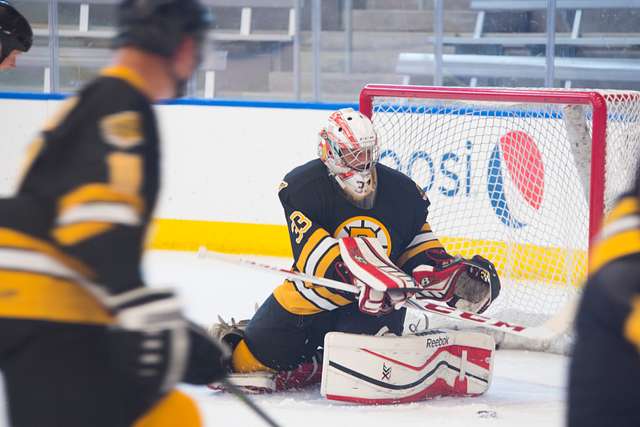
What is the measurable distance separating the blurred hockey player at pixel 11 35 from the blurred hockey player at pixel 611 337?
259cm

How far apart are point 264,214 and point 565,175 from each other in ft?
7.75

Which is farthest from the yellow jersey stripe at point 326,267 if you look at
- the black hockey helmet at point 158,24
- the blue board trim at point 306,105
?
the black hockey helmet at point 158,24

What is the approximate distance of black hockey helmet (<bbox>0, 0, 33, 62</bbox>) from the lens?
3.62 meters

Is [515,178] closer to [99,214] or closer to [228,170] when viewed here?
[228,170]

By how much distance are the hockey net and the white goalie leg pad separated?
1.69ft

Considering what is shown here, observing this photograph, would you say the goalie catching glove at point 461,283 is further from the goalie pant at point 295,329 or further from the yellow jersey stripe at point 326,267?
the yellow jersey stripe at point 326,267

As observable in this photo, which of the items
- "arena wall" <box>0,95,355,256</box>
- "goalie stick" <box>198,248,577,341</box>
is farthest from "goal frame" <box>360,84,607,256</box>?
"arena wall" <box>0,95,355,256</box>

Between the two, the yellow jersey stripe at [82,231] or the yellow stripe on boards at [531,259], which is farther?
the yellow stripe on boards at [531,259]

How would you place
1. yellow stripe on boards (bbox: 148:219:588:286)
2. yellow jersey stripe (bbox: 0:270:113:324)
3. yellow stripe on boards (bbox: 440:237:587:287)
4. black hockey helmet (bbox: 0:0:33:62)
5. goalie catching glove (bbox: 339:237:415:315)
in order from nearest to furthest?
yellow jersey stripe (bbox: 0:270:113:324), goalie catching glove (bbox: 339:237:415:315), black hockey helmet (bbox: 0:0:33:62), yellow stripe on boards (bbox: 440:237:587:287), yellow stripe on boards (bbox: 148:219:588:286)

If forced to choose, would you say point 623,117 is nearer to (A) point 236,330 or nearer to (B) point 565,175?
(B) point 565,175

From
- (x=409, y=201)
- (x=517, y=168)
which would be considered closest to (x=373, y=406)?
(x=409, y=201)

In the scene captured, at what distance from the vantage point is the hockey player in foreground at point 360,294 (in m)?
3.22

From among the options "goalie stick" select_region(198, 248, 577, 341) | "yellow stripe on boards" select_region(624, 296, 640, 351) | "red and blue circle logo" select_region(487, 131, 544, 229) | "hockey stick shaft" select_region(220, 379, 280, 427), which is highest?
"yellow stripe on boards" select_region(624, 296, 640, 351)

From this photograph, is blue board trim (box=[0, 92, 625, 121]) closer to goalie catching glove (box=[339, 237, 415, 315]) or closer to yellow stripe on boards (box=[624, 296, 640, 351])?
goalie catching glove (box=[339, 237, 415, 315])
